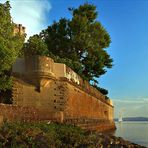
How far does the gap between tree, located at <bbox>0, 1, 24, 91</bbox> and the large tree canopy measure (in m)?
20.0

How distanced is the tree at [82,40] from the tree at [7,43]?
20070mm

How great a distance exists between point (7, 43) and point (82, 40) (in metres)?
22.5

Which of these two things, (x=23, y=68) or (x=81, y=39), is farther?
(x=81, y=39)

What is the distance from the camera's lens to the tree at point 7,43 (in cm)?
1955

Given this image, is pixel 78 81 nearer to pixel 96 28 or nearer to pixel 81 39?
pixel 81 39

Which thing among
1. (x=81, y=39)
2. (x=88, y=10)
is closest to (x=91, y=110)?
(x=81, y=39)

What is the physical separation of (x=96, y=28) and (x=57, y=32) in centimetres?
474

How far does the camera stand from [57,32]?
149 ft

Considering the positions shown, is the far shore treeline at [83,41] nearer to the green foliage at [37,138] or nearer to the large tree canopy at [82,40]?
the large tree canopy at [82,40]

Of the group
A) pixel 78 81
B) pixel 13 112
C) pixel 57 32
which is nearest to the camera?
pixel 13 112

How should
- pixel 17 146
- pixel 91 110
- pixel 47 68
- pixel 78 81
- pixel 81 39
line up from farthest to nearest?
1. pixel 81 39
2. pixel 91 110
3. pixel 78 81
4. pixel 47 68
5. pixel 17 146

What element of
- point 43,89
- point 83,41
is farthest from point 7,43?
point 83,41

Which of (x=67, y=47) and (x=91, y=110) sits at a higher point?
(x=67, y=47)

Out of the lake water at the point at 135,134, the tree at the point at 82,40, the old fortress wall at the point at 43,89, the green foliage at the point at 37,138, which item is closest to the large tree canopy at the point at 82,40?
the tree at the point at 82,40
